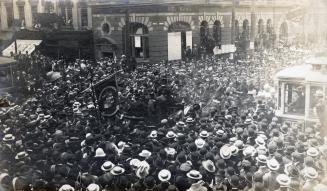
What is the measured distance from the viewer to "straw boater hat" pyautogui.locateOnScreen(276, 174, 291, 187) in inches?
274

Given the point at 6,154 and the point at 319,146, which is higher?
the point at 319,146

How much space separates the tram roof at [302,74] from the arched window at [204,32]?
5.82 ft

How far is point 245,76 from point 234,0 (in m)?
1.63

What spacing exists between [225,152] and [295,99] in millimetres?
1713

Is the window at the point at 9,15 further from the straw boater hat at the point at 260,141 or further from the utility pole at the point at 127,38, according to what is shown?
the straw boater hat at the point at 260,141

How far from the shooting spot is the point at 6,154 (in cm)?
880

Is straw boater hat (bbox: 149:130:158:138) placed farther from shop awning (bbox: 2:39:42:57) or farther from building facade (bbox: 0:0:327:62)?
shop awning (bbox: 2:39:42:57)

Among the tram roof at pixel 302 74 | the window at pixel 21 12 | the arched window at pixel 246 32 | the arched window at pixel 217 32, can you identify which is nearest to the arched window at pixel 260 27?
the arched window at pixel 246 32

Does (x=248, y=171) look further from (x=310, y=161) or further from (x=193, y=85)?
Answer: (x=193, y=85)

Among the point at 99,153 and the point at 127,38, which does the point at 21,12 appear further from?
the point at 99,153

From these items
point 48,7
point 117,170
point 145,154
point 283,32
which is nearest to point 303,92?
point 283,32

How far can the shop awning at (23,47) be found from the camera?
9758 mm

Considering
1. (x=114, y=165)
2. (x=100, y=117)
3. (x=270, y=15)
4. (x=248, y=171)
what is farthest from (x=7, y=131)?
(x=270, y=15)

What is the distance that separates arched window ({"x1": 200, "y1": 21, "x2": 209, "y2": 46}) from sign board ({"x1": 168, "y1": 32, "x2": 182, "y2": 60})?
1.61 ft
